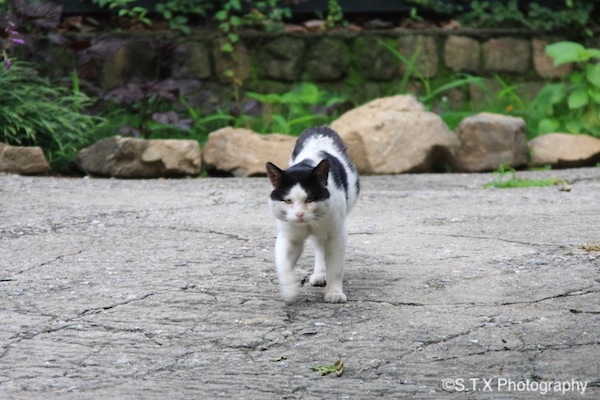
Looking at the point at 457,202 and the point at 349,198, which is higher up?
the point at 349,198

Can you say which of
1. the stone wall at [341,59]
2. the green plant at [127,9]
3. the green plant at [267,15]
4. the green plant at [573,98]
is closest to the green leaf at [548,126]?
the green plant at [573,98]

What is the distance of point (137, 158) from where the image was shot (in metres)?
6.64

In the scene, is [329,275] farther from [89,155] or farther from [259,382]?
[89,155]

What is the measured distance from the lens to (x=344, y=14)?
856 cm

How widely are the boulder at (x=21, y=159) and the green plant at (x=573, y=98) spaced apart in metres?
3.95

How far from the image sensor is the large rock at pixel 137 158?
662 cm

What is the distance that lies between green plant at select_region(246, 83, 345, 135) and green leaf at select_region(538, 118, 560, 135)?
5.42ft

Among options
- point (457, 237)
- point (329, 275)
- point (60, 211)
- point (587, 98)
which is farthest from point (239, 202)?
point (587, 98)

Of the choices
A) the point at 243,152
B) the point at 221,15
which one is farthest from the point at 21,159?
the point at 221,15

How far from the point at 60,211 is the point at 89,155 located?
169 cm

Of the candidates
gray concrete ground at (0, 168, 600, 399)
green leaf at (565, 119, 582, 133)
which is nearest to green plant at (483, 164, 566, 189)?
gray concrete ground at (0, 168, 600, 399)

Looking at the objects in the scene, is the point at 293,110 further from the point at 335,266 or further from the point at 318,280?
the point at 335,266

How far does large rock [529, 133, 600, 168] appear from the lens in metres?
6.98

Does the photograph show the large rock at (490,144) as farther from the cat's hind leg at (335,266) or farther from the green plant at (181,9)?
the cat's hind leg at (335,266)
